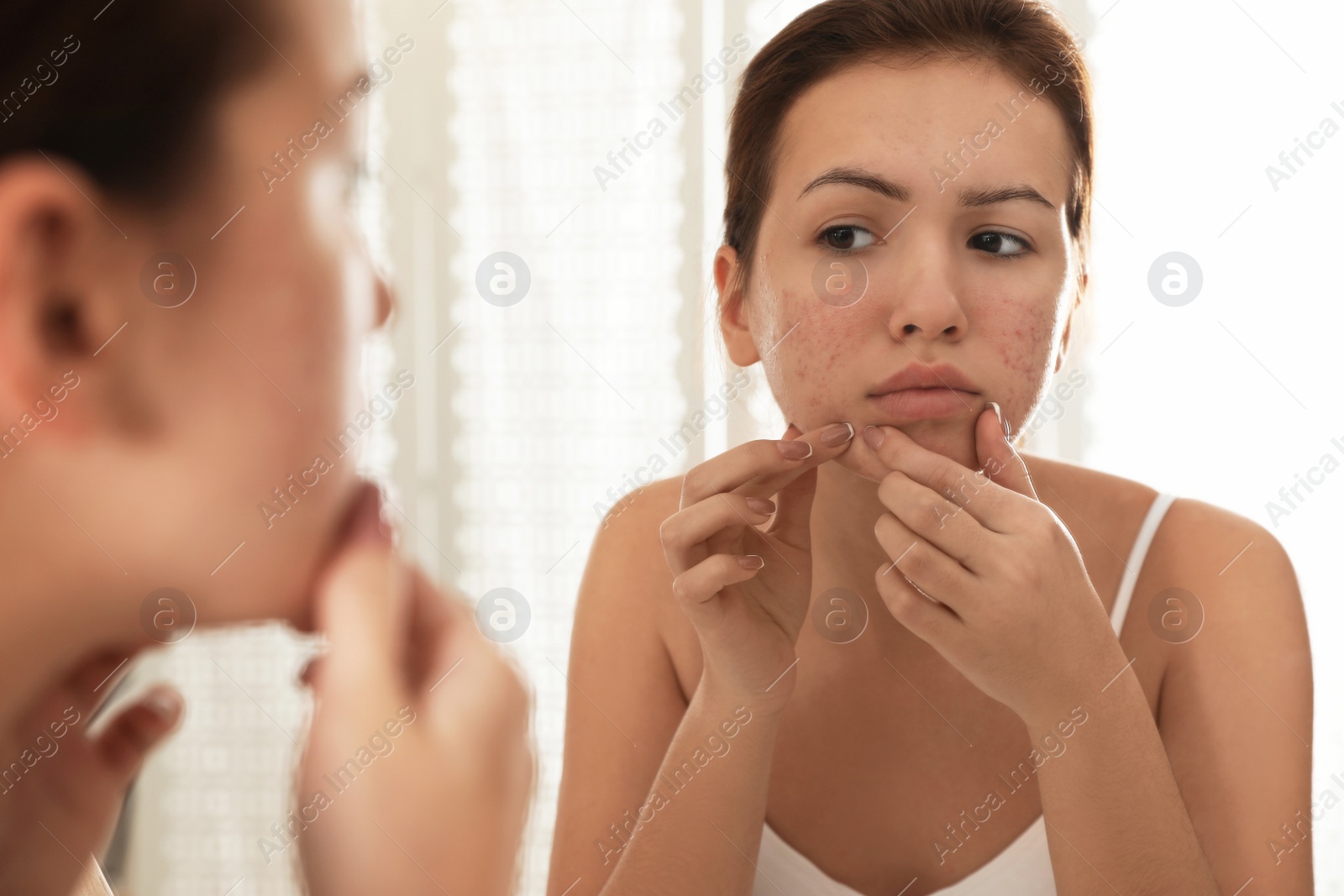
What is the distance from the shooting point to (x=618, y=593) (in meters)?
0.92

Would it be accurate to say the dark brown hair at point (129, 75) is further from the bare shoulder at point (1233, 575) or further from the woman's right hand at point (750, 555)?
the bare shoulder at point (1233, 575)

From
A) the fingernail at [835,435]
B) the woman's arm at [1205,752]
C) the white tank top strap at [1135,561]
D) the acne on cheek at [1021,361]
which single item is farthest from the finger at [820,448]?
the white tank top strap at [1135,561]

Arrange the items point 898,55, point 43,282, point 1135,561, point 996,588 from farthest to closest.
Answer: point 1135,561 < point 898,55 < point 996,588 < point 43,282

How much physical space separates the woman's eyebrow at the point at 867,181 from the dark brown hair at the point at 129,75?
1.58 ft

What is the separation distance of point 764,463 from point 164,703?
0.41 metres

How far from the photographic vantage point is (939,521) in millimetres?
614

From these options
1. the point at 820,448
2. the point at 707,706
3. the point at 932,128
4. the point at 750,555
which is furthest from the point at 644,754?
the point at 932,128

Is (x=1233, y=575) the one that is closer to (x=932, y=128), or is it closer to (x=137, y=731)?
(x=932, y=128)

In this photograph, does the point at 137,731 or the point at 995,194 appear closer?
the point at 137,731

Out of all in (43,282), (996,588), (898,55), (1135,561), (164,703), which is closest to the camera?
(43,282)

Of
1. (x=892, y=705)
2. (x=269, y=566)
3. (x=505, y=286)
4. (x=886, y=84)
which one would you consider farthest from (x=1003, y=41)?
(x=505, y=286)

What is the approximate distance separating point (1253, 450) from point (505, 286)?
3.90 ft

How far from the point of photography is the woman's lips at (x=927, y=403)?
66 cm

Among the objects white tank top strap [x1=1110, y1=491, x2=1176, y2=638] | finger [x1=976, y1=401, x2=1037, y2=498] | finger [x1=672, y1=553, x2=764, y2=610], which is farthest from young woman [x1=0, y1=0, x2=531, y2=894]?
white tank top strap [x1=1110, y1=491, x2=1176, y2=638]
